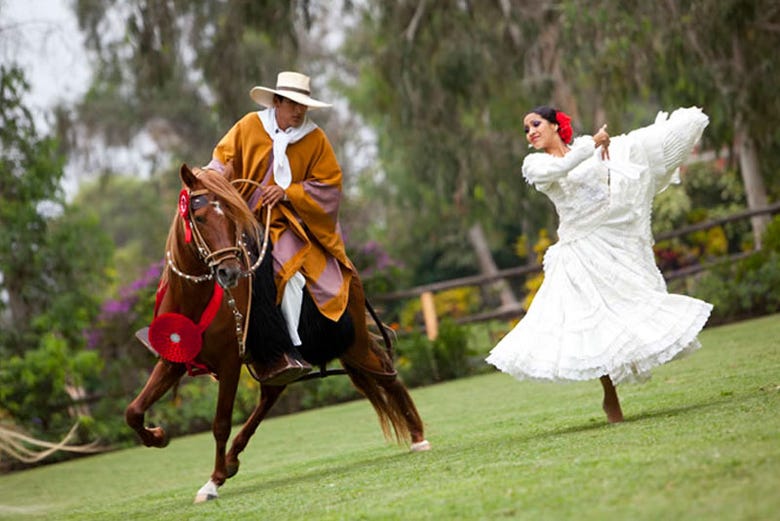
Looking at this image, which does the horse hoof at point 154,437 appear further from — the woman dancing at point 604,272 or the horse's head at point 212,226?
the woman dancing at point 604,272

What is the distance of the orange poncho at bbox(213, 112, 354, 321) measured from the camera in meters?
8.28

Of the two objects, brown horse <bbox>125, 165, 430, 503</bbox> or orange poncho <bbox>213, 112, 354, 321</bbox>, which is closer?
brown horse <bbox>125, 165, 430, 503</bbox>

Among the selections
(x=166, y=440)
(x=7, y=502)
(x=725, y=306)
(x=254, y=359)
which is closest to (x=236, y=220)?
(x=254, y=359)

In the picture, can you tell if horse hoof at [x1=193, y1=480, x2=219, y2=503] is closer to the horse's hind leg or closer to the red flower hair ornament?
the horse's hind leg

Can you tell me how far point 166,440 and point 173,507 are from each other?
59 centimetres

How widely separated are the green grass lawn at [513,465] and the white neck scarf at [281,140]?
197cm

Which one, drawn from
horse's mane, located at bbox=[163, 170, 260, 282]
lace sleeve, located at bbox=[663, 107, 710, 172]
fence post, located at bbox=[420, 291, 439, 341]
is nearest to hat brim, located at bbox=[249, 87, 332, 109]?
Result: horse's mane, located at bbox=[163, 170, 260, 282]

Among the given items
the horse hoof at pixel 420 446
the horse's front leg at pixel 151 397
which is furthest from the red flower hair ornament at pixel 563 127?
the horse's front leg at pixel 151 397

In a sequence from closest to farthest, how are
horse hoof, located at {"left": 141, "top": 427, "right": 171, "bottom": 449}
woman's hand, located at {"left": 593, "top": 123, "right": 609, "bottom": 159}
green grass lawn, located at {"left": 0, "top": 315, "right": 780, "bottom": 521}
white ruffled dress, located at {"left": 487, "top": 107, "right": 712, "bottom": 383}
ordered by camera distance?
green grass lawn, located at {"left": 0, "top": 315, "right": 780, "bottom": 521} < white ruffled dress, located at {"left": 487, "top": 107, "right": 712, "bottom": 383} < woman's hand, located at {"left": 593, "top": 123, "right": 609, "bottom": 159} < horse hoof, located at {"left": 141, "top": 427, "right": 171, "bottom": 449}

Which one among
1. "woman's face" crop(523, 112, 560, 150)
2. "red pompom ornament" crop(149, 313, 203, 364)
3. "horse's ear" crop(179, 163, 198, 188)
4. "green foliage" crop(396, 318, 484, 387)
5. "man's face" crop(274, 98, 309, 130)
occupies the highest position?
"man's face" crop(274, 98, 309, 130)

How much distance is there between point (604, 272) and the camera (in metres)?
7.95

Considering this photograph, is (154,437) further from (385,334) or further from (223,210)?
(385,334)

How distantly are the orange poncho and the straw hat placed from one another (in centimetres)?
22

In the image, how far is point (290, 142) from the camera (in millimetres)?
8453
